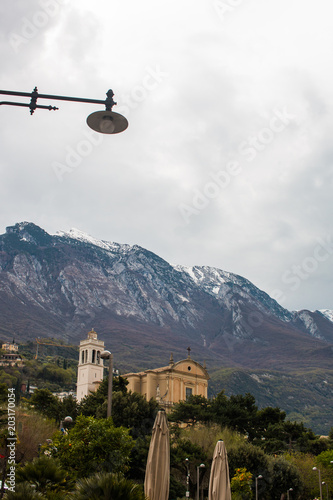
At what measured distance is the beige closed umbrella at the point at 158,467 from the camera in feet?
50.2

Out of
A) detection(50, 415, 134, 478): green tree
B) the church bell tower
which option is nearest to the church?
the church bell tower

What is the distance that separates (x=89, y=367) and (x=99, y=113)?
6404 cm

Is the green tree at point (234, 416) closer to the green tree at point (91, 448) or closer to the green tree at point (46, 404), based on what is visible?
the green tree at point (46, 404)

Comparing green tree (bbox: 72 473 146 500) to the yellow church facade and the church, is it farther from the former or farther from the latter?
the yellow church facade

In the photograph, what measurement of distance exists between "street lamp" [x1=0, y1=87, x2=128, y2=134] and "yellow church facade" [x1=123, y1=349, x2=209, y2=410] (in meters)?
51.9

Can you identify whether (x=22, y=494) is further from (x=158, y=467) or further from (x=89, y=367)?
(x=89, y=367)

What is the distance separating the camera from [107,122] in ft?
29.0

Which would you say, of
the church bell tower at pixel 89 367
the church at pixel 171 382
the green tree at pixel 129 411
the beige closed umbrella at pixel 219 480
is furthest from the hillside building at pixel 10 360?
the beige closed umbrella at pixel 219 480

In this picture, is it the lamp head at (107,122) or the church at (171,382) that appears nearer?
the lamp head at (107,122)

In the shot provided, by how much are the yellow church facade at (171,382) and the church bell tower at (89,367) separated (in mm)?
8459

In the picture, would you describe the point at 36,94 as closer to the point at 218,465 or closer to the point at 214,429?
the point at 218,465

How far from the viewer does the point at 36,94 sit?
27.3ft

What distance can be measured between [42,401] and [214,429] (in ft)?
63.5

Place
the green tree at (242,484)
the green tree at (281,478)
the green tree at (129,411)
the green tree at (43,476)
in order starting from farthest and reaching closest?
the green tree at (129,411) < the green tree at (281,478) < the green tree at (242,484) < the green tree at (43,476)
